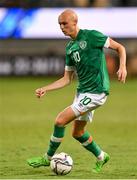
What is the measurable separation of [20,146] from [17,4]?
1508cm

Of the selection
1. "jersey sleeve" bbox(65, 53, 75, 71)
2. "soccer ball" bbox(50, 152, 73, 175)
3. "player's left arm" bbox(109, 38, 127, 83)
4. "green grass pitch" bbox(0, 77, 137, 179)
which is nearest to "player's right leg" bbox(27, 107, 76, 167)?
"green grass pitch" bbox(0, 77, 137, 179)

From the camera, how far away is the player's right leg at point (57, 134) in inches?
389

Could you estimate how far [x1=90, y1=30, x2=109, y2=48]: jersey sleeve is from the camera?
391 inches

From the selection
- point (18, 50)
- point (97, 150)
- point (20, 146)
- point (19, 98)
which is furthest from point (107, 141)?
point (18, 50)

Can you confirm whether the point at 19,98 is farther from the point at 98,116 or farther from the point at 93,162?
the point at 93,162

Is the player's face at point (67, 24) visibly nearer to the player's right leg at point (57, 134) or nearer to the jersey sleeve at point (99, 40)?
the jersey sleeve at point (99, 40)

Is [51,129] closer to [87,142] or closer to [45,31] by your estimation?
[87,142]

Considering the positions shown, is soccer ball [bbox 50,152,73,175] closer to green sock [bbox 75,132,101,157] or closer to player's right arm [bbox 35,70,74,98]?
green sock [bbox 75,132,101,157]

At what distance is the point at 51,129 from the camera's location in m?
16.1

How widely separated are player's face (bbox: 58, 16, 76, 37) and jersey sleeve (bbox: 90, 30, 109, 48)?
28 centimetres

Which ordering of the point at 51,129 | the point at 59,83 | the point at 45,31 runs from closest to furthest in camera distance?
the point at 59,83
the point at 51,129
the point at 45,31

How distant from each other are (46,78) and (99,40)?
17.0 meters

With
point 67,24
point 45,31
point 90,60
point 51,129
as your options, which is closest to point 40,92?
point 90,60

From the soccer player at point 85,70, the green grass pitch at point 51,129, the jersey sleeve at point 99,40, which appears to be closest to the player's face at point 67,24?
the soccer player at point 85,70
